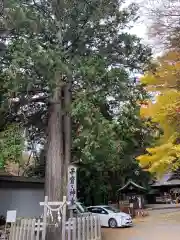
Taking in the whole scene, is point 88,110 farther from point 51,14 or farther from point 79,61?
point 51,14

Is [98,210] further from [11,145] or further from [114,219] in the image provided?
[11,145]

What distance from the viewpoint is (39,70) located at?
11.0 meters

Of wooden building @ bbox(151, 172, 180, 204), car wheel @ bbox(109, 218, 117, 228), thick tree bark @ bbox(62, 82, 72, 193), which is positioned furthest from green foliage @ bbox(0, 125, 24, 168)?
wooden building @ bbox(151, 172, 180, 204)

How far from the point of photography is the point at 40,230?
1036 centimetres

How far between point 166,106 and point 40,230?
590 centimetres

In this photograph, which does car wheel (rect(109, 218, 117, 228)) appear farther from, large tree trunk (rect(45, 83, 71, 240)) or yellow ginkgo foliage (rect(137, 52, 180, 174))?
large tree trunk (rect(45, 83, 71, 240))

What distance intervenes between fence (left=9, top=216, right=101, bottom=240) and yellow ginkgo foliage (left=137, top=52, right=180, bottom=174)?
3.84 metres

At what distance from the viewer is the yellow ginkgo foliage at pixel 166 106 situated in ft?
35.4

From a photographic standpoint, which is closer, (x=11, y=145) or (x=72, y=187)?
(x=11, y=145)

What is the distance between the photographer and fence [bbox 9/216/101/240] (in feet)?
33.7

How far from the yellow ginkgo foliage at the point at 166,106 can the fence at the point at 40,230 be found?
3.84m

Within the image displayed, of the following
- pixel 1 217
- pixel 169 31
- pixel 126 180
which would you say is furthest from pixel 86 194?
pixel 169 31

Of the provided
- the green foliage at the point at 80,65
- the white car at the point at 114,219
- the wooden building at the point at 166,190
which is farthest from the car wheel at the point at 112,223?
the wooden building at the point at 166,190

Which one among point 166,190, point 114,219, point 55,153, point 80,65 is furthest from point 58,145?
point 166,190
